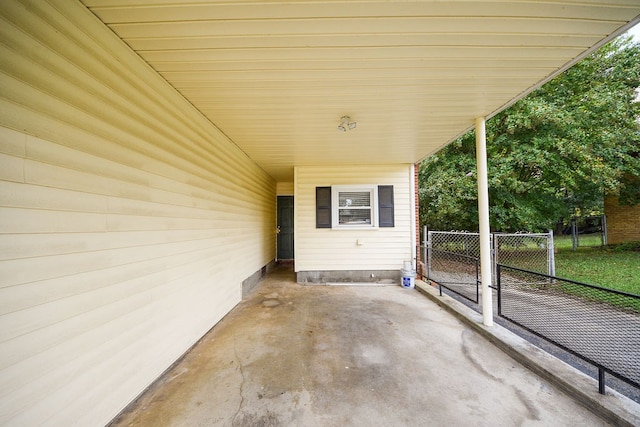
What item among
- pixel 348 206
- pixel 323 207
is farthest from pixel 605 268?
pixel 323 207

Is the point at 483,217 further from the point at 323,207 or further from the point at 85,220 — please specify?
the point at 85,220

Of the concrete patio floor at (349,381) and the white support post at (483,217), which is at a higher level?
the white support post at (483,217)

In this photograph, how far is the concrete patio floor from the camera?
1729 mm

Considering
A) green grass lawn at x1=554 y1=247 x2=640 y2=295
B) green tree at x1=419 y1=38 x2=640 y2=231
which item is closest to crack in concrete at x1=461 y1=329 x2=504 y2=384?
green grass lawn at x1=554 y1=247 x2=640 y2=295

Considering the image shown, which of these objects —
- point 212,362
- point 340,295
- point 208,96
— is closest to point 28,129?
point 208,96

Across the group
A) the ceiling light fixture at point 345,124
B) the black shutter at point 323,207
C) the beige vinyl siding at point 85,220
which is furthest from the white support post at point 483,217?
the beige vinyl siding at point 85,220

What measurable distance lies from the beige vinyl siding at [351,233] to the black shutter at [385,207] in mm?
123

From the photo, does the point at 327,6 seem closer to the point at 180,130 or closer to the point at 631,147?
the point at 180,130

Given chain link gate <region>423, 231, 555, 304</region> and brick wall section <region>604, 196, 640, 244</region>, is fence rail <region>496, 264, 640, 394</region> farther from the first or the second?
brick wall section <region>604, 196, 640, 244</region>

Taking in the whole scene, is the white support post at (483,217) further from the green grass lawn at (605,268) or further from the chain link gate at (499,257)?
the green grass lawn at (605,268)

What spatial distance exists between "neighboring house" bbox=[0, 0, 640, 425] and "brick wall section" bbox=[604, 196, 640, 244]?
1070cm

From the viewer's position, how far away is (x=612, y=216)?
9.02 meters

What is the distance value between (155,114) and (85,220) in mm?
1163

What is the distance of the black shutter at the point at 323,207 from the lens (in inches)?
214
